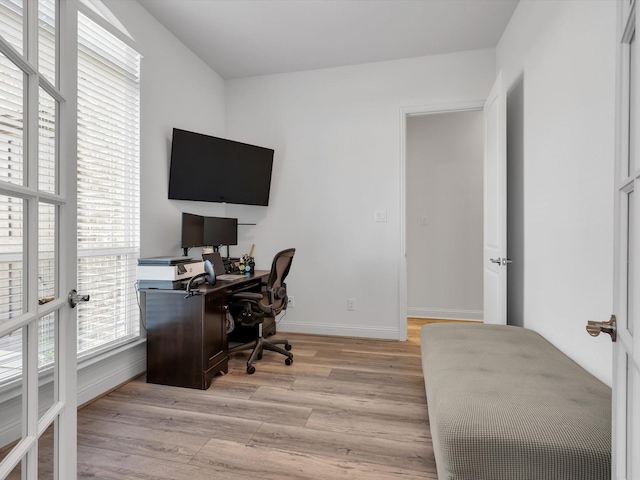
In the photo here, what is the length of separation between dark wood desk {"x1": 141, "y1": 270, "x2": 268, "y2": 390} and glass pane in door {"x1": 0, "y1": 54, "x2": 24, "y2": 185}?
1504 millimetres

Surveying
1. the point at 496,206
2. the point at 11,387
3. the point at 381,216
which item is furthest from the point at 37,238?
the point at 381,216

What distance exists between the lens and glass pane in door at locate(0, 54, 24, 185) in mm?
799

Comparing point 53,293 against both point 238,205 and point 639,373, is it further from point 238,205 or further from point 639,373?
point 238,205

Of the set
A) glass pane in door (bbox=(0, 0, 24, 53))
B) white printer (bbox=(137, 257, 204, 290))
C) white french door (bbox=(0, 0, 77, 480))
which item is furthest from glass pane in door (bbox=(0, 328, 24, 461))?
white printer (bbox=(137, 257, 204, 290))

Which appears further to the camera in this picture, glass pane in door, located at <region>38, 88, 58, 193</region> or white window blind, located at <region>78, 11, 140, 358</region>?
white window blind, located at <region>78, 11, 140, 358</region>

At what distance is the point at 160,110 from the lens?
108 inches

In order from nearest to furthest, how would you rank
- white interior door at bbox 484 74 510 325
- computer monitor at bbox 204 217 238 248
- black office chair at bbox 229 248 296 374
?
white interior door at bbox 484 74 510 325, black office chair at bbox 229 248 296 374, computer monitor at bbox 204 217 238 248

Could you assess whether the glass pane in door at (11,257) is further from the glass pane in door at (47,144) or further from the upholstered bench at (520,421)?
the upholstered bench at (520,421)

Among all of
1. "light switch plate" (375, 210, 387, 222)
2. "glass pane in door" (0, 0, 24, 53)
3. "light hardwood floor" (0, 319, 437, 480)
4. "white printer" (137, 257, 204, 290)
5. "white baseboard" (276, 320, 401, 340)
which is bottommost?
"light hardwood floor" (0, 319, 437, 480)

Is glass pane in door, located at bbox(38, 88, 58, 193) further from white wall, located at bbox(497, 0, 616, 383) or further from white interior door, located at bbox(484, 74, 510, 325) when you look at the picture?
white interior door, located at bbox(484, 74, 510, 325)

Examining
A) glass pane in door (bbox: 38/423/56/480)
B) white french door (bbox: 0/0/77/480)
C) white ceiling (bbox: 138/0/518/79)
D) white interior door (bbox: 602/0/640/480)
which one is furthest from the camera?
white ceiling (bbox: 138/0/518/79)

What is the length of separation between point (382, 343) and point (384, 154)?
182 cm

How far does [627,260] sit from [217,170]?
2948mm

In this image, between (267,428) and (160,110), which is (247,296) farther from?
(160,110)
